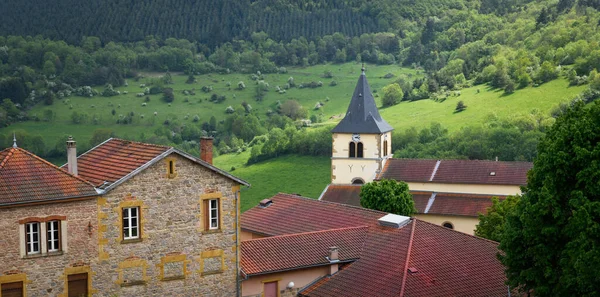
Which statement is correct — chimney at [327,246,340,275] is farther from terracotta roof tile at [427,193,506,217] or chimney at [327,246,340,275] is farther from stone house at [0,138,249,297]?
terracotta roof tile at [427,193,506,217]

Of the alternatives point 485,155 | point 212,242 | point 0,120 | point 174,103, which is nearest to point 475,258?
point 212,242

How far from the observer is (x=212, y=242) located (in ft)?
130

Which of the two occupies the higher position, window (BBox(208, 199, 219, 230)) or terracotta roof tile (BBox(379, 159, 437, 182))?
terracotta roof tile (BBox(379, 159, 437, 182))

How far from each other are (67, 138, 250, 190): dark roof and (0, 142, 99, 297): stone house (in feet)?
4.81

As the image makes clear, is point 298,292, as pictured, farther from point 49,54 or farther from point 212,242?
point 49,54

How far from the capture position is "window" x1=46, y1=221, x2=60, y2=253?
36.0 m

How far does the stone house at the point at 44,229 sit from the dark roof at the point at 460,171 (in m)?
36.8

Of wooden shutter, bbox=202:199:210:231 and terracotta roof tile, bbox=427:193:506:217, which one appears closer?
wooden shutter, bbox=202:199:210:231

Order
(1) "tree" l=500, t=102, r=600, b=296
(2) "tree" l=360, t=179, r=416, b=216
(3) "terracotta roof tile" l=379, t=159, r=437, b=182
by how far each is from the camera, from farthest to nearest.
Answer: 1. (3) "terracotta roof tile" l=379, t=159, r=437, b=182
2. (2) "tree" l=360, t=179, r=416, b=216
3. (1) "tree" l=500, t=102, r=600, b=296

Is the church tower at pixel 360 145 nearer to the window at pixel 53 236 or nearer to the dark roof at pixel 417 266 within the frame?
the dark roof at pixel 417 266

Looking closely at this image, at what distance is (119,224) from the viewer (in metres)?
37.3

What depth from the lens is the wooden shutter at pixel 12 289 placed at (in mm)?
35062

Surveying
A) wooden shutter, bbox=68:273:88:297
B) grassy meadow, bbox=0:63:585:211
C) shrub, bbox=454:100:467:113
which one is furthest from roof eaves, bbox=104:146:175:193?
shrub, bbox=454:100:467:113

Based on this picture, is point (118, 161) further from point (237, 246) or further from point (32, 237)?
point (237, 246)
